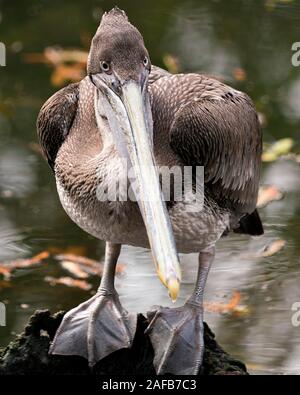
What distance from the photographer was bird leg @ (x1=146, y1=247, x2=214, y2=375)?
4996 millimetres

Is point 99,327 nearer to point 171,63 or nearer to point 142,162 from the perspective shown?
point 142,162

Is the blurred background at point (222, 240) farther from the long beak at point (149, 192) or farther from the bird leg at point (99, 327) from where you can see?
the long beak at point (149, 192)

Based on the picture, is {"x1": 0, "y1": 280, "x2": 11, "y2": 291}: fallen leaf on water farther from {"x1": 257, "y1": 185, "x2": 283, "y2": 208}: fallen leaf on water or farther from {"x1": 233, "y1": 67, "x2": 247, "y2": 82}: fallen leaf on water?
{"x1": 233, "y1": 67, "x2": 247, "y2": 82}: fallen leaf on water

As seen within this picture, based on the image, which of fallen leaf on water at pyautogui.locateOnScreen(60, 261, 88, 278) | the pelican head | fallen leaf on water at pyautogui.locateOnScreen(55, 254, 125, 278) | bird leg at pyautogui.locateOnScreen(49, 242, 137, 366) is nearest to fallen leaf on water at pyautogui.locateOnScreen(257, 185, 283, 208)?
fallen leaf on water at pyautogui.locateOnScreen(55, 254, 125, 278)

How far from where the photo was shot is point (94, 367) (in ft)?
16.3

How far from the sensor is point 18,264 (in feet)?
21.5

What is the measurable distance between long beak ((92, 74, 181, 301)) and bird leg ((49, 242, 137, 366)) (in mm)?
776

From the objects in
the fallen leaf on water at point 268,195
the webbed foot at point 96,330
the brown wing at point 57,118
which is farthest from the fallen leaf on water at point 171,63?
the webbed foot at point 96,330

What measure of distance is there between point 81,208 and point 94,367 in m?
0.69

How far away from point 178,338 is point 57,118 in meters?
1.19

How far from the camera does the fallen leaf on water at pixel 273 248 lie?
6664mm

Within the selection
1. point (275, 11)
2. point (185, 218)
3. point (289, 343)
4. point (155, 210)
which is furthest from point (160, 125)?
point (275, 11)

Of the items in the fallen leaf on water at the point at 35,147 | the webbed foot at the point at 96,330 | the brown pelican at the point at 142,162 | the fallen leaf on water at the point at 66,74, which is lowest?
the fallen leaf on water at the point at 35,147

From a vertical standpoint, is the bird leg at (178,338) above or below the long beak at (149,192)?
below
